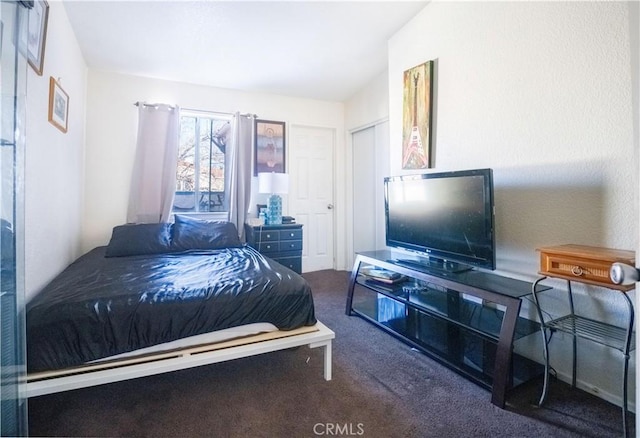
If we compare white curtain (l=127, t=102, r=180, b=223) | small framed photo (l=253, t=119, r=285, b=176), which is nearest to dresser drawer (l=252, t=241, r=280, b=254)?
small framed photo (l=253, t=119, r=285, b=176)

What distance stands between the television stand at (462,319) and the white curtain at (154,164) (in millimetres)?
2320

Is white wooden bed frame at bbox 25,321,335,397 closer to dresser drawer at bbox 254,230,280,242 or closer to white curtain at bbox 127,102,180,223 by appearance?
dresser drawer at bbox 254,230,280,242

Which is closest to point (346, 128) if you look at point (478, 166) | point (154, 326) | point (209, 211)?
point (209, 211)

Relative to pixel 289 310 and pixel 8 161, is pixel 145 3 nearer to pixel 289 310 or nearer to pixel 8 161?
pixel 8 161

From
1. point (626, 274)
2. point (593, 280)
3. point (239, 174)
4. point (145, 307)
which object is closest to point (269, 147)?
point (239, 174)

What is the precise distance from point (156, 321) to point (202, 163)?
9.27ft

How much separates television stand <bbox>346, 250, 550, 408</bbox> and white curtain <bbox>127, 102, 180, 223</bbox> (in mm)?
2320

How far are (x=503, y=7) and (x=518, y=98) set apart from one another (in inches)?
25.2

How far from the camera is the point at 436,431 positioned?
145 cm

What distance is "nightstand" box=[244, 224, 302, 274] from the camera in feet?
12.5

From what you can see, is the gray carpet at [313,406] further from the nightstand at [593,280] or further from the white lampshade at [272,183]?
the white lampshade at [272,183]

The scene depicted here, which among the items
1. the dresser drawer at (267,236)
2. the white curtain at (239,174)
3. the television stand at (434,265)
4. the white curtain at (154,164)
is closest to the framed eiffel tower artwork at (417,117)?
the television stand at (434,265)

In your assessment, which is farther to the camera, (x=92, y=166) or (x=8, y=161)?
(x=92, y=166)
